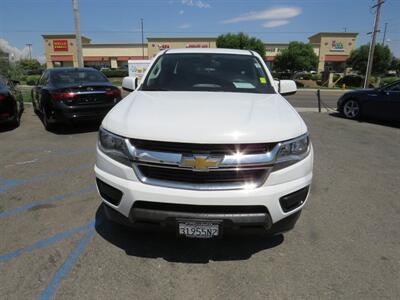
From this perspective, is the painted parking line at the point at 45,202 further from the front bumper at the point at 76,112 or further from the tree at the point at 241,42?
the tree at the point at 241,42

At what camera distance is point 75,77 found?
823 centimetres

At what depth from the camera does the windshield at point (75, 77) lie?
801 centimetres

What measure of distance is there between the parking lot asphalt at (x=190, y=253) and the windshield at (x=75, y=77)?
12.8ft

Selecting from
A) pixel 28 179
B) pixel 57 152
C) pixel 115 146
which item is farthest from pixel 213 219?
pixel 57 152

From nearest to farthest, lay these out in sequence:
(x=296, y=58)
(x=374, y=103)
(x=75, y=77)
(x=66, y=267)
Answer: (x=66, y=267) < (x=75, y=77) < (x=374, y=103) < (x=296, y=58)

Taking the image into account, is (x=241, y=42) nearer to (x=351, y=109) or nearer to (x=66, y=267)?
(x=351, y=109)

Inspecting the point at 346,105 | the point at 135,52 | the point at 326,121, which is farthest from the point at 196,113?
the point at 135,52

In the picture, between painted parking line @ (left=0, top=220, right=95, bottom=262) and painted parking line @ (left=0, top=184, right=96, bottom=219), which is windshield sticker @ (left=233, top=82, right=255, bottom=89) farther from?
painted parking line @ (left=0, top=184, right=96, bottom=219)

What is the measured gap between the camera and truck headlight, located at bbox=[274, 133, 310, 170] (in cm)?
241

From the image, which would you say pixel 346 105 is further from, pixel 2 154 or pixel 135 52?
pixel 135 52

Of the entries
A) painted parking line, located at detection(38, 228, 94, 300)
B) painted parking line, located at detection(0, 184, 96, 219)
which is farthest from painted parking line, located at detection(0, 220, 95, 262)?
painted parking line, located at detection(0, 184, 96, 219)

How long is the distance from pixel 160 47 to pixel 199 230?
218 ft

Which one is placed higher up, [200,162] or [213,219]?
[200,162]

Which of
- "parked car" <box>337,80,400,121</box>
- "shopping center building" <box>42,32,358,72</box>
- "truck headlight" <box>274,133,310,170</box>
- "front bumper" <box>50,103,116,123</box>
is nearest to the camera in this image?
"truck headlight" <box>274,133,310,170</box>
